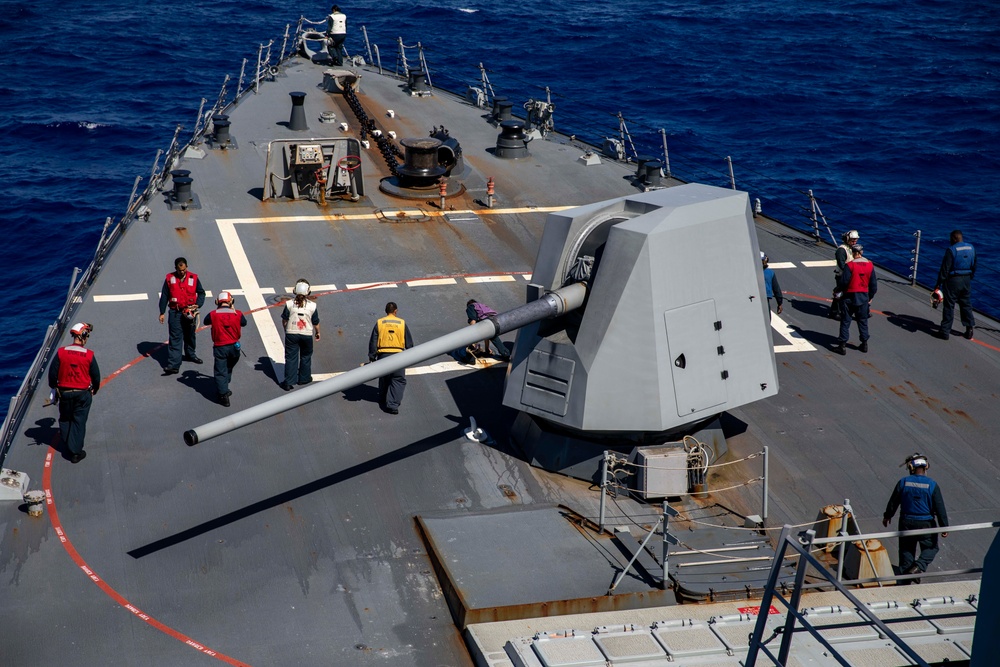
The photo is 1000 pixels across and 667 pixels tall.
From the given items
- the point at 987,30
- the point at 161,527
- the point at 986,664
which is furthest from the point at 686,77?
the point at 986,664

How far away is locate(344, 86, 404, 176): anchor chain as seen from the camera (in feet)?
70.7

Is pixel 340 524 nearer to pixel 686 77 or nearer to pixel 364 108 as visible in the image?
pixel 364 108

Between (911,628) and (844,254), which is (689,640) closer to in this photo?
(911,628)

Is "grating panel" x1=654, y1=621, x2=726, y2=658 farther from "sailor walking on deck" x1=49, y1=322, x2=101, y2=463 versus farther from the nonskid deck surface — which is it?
"sailor walking on deck" x1=49, y1=322, x2=101, y2=463

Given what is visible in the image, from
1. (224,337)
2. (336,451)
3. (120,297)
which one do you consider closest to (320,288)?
(120,297)

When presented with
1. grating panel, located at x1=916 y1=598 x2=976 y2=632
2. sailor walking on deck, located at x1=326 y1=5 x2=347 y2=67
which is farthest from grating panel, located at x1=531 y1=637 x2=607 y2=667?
A: sailor walking on deck, located at x1=326 y1=5 x2=347 y2=67

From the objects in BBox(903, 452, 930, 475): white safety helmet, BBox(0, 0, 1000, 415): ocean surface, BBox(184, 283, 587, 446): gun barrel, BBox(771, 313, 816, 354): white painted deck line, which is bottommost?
BBox(0, 0, 1000, 415): ocean surface

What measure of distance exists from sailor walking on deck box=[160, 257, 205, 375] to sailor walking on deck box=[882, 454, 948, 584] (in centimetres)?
832

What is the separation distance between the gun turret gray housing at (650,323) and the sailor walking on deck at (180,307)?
4401 mm

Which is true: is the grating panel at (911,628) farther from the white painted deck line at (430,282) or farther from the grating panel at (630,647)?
the white painted deck line at (430,282)

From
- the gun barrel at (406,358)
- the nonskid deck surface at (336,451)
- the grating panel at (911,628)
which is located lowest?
the nonskid deck surface at (336,451)

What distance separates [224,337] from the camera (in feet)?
41.0

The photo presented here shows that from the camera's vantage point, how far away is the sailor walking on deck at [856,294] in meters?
14.5

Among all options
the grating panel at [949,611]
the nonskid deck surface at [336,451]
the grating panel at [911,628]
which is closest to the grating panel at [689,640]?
the grating panel at [911,628]
